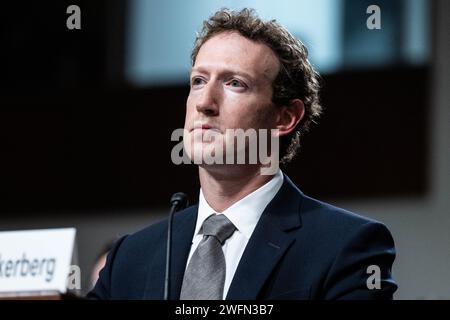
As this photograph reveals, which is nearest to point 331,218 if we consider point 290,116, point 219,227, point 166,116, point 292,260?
point 292,260

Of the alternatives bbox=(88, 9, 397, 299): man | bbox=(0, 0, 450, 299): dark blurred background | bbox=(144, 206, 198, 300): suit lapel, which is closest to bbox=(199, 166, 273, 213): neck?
bbox=(88, 9, 397, 299): man

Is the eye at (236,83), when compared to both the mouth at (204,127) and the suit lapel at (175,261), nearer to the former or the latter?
the mouth at (204,127)

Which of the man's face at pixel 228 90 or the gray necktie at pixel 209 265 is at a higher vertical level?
the man's face at pixel 228 90

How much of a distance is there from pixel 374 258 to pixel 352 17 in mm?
3767

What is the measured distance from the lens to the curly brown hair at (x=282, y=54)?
2.98 metres

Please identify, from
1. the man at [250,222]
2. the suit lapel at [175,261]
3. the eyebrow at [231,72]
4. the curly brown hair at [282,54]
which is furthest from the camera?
the curly brown hair at [282,54]

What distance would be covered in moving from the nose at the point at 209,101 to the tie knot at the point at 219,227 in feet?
0.93

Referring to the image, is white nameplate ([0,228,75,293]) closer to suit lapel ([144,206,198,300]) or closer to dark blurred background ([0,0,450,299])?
suit lapel ([144,206,198,300])

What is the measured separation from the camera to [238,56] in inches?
114

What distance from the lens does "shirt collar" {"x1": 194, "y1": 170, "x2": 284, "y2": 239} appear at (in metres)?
2.83

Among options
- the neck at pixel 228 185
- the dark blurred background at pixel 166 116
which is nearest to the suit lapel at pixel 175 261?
the neck at pixel 228 185

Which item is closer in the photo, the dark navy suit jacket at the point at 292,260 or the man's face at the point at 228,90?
the dark navy suit jacket at the point at 292,260

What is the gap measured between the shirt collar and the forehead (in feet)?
1.01

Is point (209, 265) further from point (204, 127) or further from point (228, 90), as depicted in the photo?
point (228, 90)
